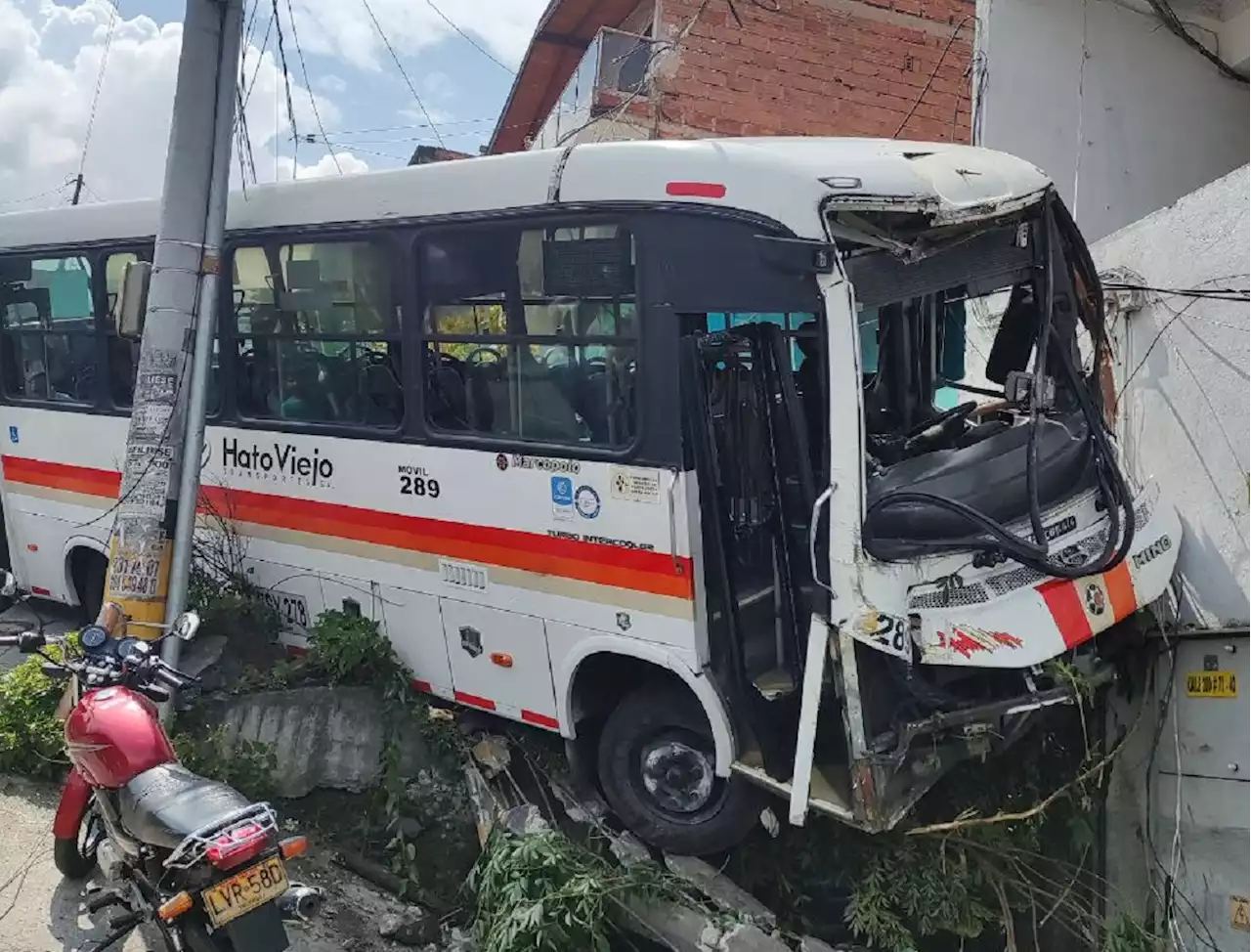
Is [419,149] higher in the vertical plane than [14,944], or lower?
higher

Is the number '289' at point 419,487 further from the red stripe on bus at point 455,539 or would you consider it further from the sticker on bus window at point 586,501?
the sticker on bus window at point 586,501

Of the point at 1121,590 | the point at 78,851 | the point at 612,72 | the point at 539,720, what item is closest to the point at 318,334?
the point at 539,720

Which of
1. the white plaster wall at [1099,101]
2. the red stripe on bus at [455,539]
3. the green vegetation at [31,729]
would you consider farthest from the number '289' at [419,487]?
the white plaster wall at [1099,101]

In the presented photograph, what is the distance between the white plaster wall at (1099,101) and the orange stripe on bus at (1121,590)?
17.4 feet

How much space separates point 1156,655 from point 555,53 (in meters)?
14.2

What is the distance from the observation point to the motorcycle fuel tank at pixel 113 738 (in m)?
4.06

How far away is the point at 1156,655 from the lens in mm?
5133

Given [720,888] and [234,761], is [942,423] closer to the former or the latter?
[720,888]

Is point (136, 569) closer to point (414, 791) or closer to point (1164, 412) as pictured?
point (414, 791)

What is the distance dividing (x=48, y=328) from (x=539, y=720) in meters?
4.60

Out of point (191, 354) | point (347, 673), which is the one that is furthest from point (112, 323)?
point (347, 673)

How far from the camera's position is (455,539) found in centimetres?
527

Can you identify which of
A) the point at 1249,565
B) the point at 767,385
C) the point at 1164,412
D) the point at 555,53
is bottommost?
the point at 1249,565

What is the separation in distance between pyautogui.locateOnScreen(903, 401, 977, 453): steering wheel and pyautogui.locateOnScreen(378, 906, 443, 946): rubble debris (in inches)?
118
